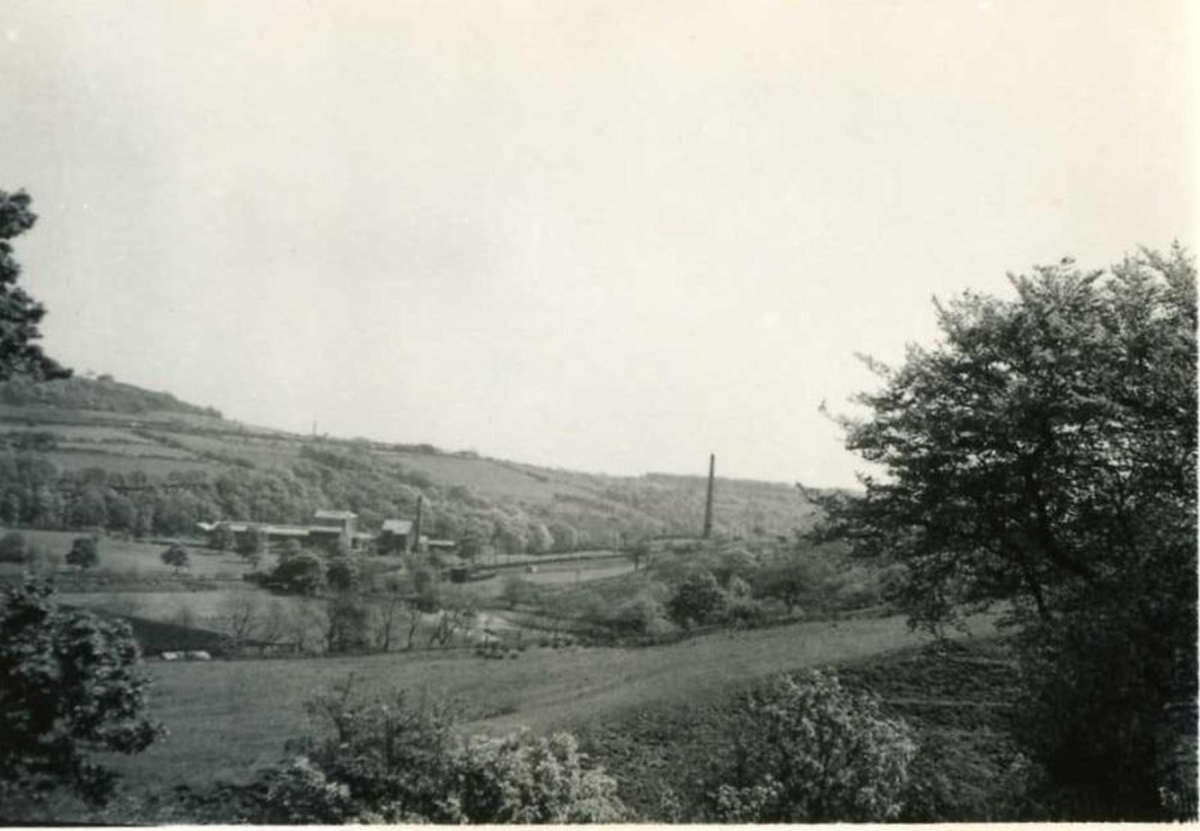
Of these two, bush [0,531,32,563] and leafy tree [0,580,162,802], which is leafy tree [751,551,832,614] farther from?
bush [0,531,32,563]

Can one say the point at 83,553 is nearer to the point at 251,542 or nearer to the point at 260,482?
the point at 251,542

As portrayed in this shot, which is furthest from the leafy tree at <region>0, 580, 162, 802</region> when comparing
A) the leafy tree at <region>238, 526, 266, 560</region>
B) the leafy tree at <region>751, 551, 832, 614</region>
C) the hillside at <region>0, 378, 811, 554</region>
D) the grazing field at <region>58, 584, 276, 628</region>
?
the leafy tree at <region>751, 551, 832, 614</region>

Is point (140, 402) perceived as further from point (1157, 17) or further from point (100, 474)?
point (1157, 17)

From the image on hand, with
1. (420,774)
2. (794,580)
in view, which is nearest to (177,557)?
(420,774)

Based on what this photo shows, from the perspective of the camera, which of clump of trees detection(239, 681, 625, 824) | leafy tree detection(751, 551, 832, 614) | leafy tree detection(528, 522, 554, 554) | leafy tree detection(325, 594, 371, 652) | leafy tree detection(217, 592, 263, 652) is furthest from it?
leafy tree detection(751, 551, 832, 614)

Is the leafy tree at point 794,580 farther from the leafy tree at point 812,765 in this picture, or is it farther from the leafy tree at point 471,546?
the leafy tree at point 471,546

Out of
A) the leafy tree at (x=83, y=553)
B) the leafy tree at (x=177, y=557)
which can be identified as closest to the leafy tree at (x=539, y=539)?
the leafy tree at (x=177, y=557)
